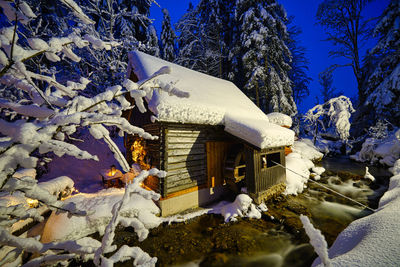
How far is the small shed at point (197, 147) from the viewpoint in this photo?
5.50 meters

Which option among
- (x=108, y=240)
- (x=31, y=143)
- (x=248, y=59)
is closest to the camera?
(x=31, y=143)

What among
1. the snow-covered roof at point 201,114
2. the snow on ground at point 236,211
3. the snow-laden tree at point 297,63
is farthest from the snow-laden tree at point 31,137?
the snow-laden tree at point 297,63

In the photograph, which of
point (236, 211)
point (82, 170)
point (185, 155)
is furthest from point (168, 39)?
point (236, 211)

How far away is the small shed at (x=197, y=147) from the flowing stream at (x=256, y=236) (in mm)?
962

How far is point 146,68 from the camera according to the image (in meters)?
6.35

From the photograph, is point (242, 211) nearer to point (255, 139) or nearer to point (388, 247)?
point (255, 139)

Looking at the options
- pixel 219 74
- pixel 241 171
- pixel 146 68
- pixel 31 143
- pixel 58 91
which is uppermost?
pixel 219 74

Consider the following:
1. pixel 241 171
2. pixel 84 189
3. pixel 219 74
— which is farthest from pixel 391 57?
pixel 84 189

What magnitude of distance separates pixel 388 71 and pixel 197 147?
21.9 meters

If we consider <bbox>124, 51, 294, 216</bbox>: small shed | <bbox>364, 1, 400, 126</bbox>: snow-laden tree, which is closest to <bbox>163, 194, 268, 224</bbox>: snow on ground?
<bbox>124, 51, 294, 216</bbox>: small shed

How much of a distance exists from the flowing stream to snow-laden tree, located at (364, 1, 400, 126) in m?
13.5

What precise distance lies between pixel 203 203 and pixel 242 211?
180 cm

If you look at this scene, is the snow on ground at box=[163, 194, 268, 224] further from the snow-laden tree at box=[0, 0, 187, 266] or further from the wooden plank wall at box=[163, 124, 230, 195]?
the snow-laden tree at box=[0, 0, 187, 266]

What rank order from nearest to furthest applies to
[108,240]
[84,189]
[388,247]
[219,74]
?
[108,240], [388,247], [84,189], [219,74]
